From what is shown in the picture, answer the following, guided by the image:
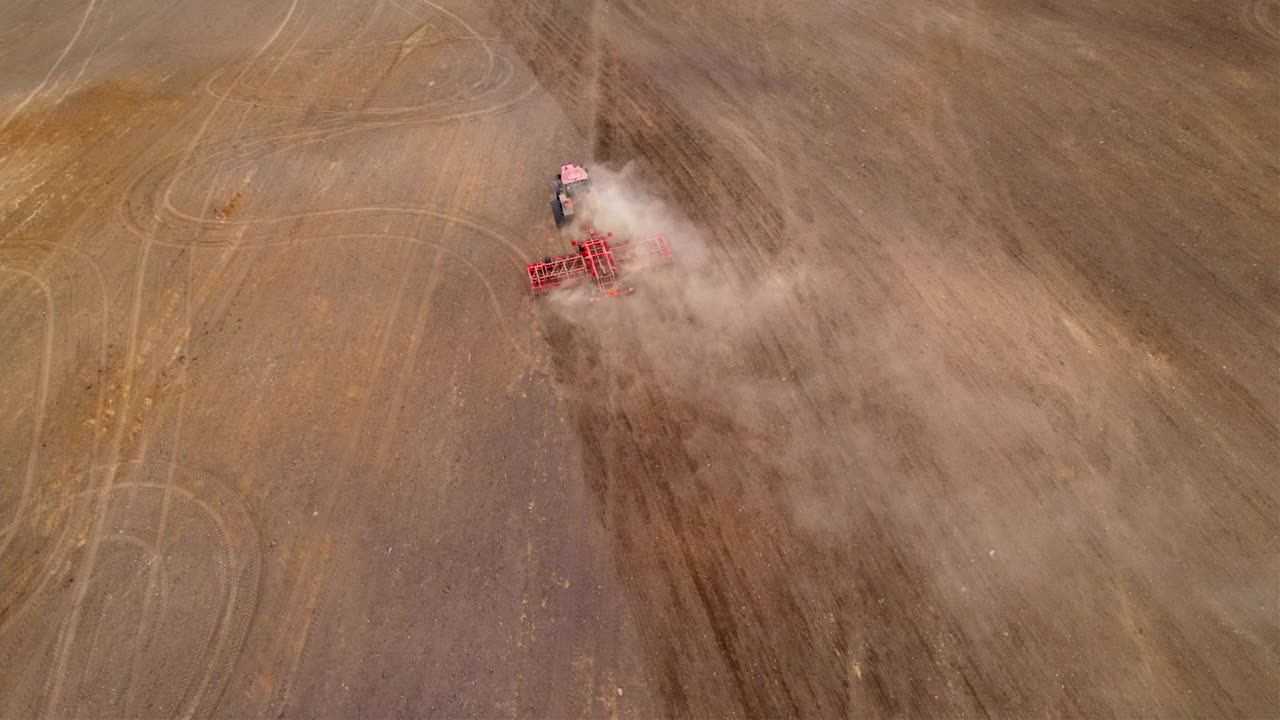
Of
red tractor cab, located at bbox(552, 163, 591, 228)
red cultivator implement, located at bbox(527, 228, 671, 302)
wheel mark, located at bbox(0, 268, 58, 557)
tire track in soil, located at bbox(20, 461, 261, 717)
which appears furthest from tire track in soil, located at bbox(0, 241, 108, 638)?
red tractor cab, located at bbox(552, 163, 591, 228)

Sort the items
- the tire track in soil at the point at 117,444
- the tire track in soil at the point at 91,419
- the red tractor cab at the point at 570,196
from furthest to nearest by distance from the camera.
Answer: the red tractor cab at the point at 570,196 < the tire track in soil at the point at 91,419 < the tire track in soil at the point at 117,444

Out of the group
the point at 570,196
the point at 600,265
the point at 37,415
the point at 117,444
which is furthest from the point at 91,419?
the point at 570,196

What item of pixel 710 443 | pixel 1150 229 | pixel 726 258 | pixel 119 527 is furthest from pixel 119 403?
pixel 1150 229

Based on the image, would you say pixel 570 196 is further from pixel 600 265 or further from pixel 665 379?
pixel 665 379

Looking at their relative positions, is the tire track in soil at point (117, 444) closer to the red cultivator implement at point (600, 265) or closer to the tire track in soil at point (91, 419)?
the tire track in soil at point (91, 419)

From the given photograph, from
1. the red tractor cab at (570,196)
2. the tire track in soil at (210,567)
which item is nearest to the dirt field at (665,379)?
the tire track in soil at (210,567)

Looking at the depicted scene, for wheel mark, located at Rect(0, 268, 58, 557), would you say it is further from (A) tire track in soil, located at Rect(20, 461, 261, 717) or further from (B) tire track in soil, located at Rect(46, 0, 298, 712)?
(B) tire track in soil, located at Rect(46, 0, 298, 712)
